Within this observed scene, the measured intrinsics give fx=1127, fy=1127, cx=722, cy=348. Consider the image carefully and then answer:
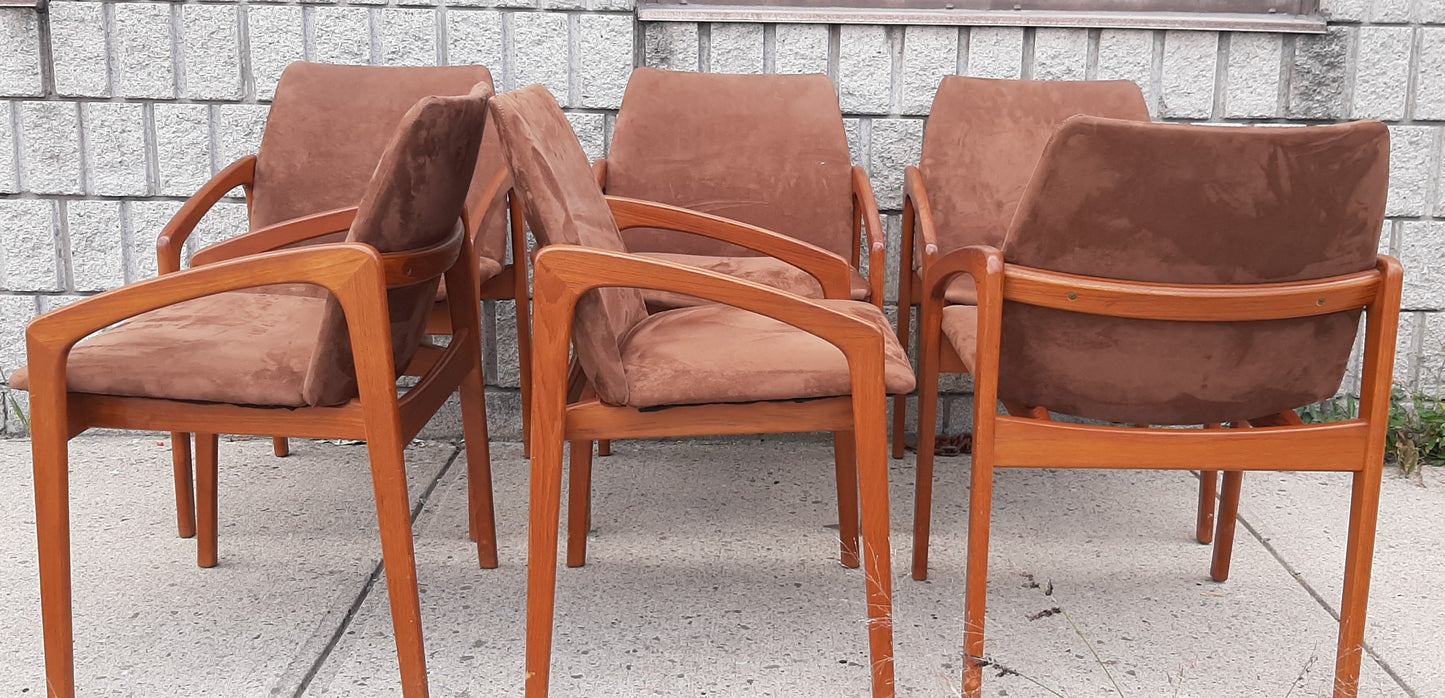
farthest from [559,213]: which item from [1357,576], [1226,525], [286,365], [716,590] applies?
[1226,525]

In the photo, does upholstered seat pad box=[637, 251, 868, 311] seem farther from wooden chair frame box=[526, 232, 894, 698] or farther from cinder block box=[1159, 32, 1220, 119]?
cinder block box=[1159, 32, 1220, 119]

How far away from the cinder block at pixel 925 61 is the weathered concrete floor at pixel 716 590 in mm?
1054

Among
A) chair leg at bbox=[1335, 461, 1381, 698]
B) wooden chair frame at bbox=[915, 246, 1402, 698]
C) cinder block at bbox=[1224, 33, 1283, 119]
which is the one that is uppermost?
cinder block at bbox=[1224, 33, 1283, 119]

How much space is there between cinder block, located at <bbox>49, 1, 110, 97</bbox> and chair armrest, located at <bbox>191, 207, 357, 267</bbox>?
1.03 metres

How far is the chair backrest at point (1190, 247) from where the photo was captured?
1.46 metres

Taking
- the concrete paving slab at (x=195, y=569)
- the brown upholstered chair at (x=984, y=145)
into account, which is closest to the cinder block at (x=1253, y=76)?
the brown upholstered chair at (x=984, y=145)

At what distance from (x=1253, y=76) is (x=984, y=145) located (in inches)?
33.3

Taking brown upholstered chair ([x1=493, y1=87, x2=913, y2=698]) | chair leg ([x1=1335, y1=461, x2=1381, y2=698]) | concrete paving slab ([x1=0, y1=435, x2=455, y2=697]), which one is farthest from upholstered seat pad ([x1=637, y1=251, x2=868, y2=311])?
chair leg ([x1=1335, y1=461, x2=1381, y2=698])

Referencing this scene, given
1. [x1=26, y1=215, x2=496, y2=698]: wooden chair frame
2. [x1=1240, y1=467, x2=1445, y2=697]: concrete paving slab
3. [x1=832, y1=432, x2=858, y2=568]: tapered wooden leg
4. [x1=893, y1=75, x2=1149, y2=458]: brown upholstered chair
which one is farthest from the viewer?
[x1=893, y1=75, x2=1149, y2=458]: brown upholstered chair

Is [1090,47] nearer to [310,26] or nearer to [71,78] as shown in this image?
[310,26]

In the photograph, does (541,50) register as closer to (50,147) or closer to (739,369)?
→ (50,147)

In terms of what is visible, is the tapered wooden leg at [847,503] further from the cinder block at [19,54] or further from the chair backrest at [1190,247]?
the cinder block at [19,54]

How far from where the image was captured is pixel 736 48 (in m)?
3.11

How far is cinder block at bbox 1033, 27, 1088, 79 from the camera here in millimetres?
3092
